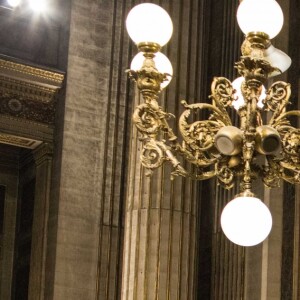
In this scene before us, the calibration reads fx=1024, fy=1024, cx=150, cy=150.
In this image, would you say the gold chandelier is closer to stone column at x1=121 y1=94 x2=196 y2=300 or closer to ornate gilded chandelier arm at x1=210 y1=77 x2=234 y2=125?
ornate gilded chandelier arm at x1=210 y1=77 x2=234 y2=125

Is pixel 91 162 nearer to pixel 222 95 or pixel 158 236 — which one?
pixel 158 236

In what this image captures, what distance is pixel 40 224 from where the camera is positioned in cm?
1104

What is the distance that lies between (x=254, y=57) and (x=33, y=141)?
5.48 metres

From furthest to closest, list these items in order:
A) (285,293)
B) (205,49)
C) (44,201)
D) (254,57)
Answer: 1. (205,49)
2. (44,201)
3. (285,293)
4. (254,57)

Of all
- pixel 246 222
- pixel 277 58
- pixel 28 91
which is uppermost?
pixel 28 91

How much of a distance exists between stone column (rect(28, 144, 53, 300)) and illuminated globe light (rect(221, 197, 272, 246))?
5419mm

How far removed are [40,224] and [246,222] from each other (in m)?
5.71

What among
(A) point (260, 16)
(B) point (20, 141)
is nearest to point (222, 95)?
(A) point (260, 16)

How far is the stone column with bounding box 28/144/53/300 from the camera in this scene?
35.6ft

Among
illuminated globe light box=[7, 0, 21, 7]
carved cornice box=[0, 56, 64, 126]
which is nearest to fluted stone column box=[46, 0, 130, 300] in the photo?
carved cornice box=[0, 56, 64, 126]

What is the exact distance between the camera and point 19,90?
11.1m

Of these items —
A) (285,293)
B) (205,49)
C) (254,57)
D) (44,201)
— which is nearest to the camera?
(254,57)

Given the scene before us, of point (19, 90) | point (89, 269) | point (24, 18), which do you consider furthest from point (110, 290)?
point (24, 18)

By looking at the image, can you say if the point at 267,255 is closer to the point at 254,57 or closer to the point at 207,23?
the point at 207,23
